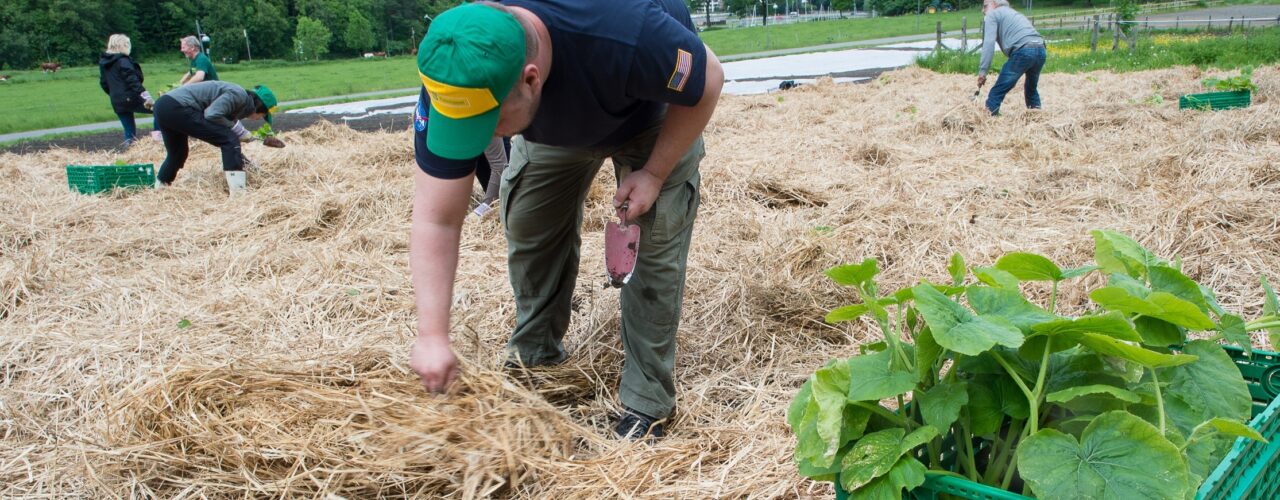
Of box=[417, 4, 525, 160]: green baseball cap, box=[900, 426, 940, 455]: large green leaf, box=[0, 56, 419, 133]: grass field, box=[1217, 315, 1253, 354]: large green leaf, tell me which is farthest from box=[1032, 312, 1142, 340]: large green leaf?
box=[0, 56, 419, 133]: grass field

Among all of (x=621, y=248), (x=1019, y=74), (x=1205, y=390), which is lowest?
(x=1205, y=390)

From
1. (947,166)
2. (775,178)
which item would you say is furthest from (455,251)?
(947,166)

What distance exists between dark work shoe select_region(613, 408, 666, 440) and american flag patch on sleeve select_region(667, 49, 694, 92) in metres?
1.04

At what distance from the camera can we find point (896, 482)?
119 centimetres

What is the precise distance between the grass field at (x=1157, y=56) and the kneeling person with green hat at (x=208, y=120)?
11.2m

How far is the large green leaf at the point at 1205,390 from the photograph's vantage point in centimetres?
134

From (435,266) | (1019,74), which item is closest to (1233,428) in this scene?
(435,266)

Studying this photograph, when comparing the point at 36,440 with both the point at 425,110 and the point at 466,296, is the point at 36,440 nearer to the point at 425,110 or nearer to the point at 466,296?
the point at 466,296

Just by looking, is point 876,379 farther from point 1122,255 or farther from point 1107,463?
point 1122,255

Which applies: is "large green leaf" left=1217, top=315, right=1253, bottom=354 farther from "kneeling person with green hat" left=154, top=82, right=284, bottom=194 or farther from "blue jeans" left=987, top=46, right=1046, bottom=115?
"blue jeans" left=987, top=46, right=1046, bottom=115

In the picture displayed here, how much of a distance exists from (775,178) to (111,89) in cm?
814

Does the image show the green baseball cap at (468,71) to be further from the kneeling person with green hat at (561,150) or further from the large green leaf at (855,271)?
the large green leaf at (855,271)

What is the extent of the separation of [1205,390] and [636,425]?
146 centimetres

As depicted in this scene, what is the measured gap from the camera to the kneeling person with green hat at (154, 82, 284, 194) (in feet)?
20.3
